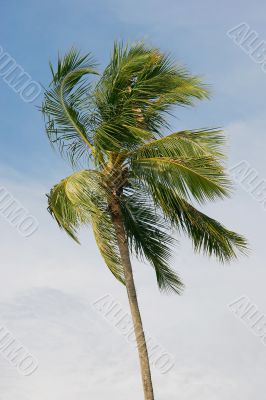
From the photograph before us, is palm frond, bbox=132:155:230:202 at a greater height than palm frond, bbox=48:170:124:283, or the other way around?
palm frond, bbox=132:155:230:202

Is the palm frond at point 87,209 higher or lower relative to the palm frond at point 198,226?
lower

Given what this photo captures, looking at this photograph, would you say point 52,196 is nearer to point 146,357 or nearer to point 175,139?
point 175,139

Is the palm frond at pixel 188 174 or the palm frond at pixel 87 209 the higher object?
the palm frond at pixel 188 174

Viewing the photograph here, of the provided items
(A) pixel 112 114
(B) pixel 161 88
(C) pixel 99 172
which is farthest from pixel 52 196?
(B) pixel 161 88

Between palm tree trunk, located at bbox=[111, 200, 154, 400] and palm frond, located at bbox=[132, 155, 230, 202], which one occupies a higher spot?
palm frond, located at bbox=[132, 155, 230, 202]

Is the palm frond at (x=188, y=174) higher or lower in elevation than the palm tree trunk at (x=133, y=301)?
higher

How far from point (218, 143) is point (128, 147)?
79.4 inches

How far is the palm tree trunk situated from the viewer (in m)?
13.2

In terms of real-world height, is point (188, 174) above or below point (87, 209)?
above

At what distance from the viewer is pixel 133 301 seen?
1376 cm

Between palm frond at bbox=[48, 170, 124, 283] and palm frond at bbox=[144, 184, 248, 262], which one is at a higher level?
palm frond at bbox=[144, 184, 248, 262]

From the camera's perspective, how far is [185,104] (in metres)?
15.7

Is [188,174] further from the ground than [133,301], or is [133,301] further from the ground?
[188,174]

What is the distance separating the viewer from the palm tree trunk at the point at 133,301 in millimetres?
13195
